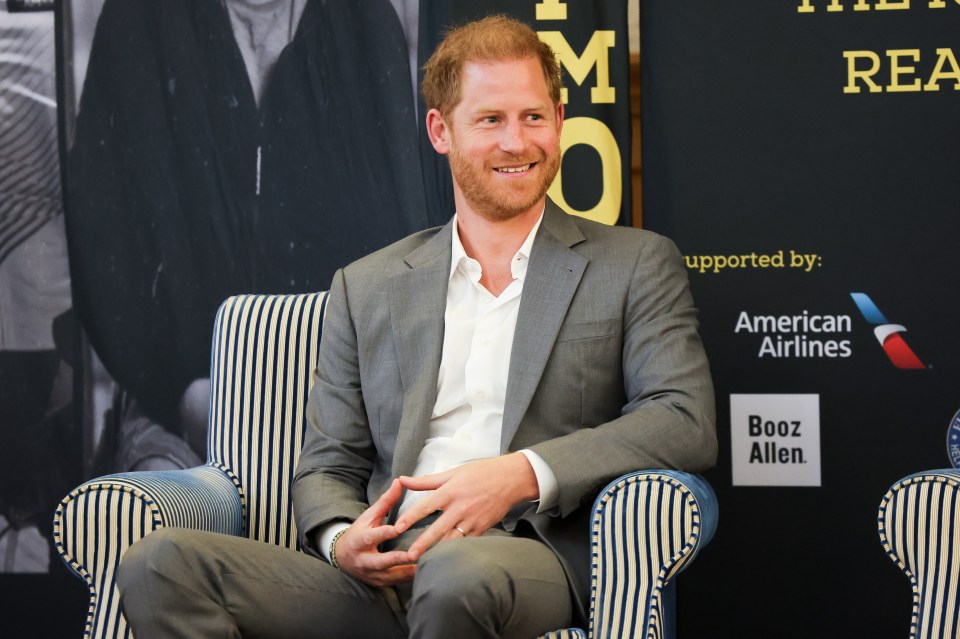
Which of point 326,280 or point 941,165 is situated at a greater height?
point 941,165

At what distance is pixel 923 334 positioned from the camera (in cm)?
315

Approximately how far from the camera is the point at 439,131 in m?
2.55

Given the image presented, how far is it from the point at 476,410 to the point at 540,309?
0.82ft

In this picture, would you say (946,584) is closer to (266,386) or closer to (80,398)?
(266,386)

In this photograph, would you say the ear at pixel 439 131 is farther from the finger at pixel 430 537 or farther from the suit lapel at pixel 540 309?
the finger at pixel 430 537

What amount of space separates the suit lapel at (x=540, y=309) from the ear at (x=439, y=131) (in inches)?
12.0

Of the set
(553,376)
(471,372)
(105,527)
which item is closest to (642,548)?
(553,376)

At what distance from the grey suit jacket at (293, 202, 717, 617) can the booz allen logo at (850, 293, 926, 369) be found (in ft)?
3.35

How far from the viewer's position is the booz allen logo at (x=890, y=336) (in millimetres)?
3162

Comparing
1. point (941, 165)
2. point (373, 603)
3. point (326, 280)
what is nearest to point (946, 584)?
point (373, 603)

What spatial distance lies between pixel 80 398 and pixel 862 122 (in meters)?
2.53

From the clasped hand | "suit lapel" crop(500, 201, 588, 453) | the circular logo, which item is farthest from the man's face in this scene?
the circular logo

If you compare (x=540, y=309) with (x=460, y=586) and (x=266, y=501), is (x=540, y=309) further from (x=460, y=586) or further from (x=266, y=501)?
(x=266, y=501)

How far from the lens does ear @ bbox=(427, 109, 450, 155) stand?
8.29 feet
